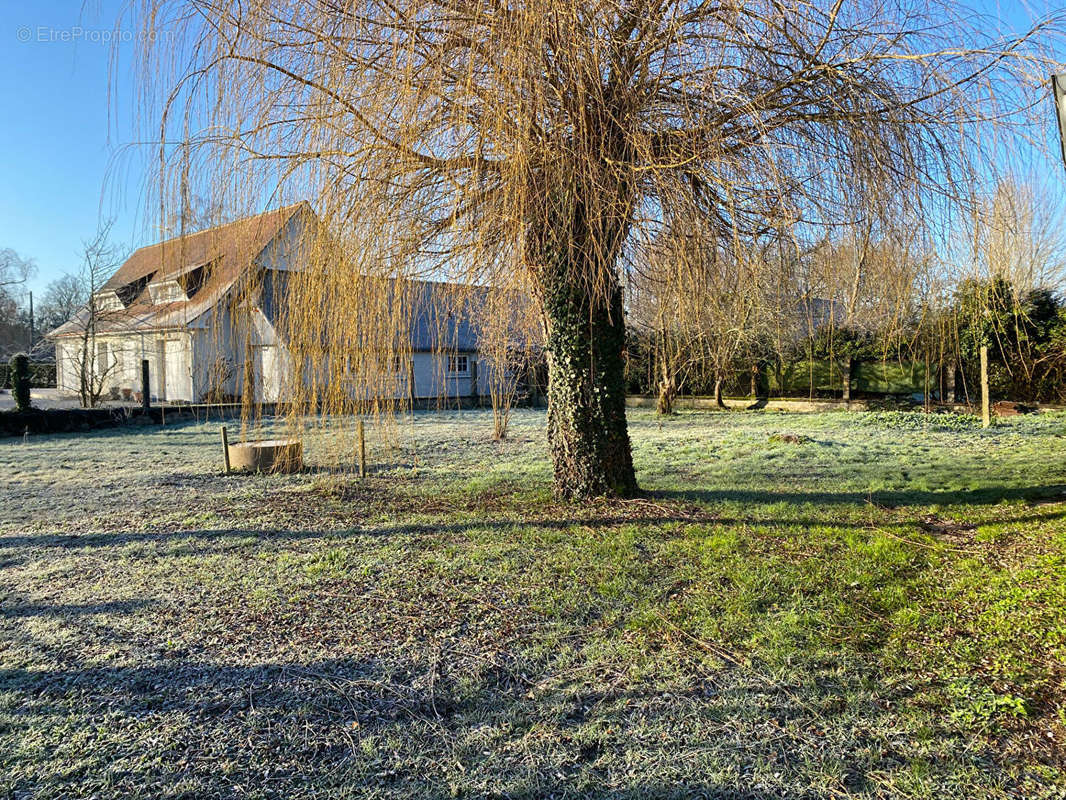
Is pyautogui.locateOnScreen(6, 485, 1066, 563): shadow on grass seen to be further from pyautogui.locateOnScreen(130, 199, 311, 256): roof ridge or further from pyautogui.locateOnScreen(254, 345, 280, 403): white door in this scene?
pyautogui.locateOnScreen(130, 199, 311, 256): roof ridge

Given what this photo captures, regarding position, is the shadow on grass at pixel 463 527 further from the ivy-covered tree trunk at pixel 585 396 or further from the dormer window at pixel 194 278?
the dormer window at pixel 194 278

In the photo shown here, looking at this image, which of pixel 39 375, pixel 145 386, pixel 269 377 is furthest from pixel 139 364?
pixel 269 377

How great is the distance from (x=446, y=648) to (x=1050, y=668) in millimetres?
2491

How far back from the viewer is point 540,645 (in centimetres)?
295

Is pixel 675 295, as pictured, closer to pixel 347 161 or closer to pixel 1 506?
pixel 347 161

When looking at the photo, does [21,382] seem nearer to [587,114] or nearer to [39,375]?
[587,114]

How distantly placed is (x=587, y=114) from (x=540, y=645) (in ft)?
9.81

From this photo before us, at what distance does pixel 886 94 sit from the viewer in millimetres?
3701

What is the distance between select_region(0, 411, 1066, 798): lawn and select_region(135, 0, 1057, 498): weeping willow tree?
1.92m

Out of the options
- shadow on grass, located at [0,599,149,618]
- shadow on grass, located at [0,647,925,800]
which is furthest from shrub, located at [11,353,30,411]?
shadow on grass, located at [0,647,925,800]

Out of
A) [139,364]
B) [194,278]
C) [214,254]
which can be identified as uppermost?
[139,364]

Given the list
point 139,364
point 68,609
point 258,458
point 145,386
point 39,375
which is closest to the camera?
point 68,609

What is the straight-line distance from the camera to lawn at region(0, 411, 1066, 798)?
206 centimetres

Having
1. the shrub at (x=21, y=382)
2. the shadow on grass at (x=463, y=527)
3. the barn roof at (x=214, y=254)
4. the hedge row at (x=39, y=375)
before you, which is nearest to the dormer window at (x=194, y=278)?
the barn roof at (x=214, y=254)
